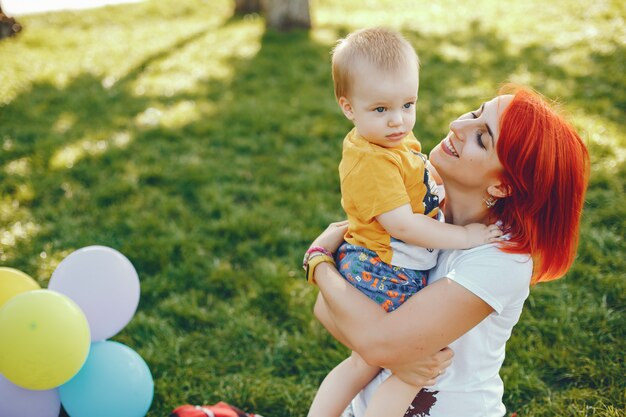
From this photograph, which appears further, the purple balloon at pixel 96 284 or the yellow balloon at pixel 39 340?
the purple balloon at pixel 96 284

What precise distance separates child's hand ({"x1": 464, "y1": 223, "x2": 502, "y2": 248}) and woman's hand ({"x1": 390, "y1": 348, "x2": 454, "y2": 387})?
13.7 inches

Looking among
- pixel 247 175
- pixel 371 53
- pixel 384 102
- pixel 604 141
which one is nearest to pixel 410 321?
pixel 384 102

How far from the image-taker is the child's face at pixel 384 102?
1744mm

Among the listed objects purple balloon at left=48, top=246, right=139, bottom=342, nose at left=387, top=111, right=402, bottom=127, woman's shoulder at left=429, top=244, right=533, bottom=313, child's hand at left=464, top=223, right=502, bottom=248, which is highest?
nose at left=387, top=111, right=402, bottom=127

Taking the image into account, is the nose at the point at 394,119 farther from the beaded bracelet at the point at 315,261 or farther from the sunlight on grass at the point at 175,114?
the sunlight on grass at the point at 175,114

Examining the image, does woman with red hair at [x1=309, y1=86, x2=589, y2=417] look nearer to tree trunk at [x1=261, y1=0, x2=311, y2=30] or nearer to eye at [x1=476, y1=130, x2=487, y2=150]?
eye at [x1=476, y1=130, x2=487, y2=150]

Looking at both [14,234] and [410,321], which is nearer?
[410,321]

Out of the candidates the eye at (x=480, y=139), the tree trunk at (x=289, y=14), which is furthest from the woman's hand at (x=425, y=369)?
the tree trunk at (x=289, y=14)

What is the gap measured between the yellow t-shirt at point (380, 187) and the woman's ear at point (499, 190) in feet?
0.76

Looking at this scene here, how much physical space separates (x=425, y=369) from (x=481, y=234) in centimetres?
45

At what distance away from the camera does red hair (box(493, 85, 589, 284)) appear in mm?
1610

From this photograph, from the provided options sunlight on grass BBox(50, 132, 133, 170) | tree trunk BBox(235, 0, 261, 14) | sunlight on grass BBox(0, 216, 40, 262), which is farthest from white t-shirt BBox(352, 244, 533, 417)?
tree trunk BBox(235, 0, 261, 14)

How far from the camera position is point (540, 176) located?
162 cm

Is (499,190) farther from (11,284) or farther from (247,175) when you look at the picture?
(247,175)
